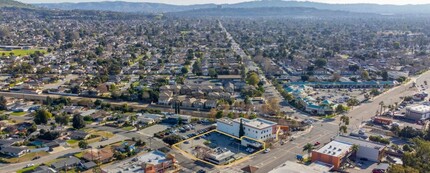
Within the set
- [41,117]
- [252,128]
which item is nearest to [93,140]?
[41,117]

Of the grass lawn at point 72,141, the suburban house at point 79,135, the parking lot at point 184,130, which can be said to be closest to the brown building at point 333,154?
the parking lot at point 184,130

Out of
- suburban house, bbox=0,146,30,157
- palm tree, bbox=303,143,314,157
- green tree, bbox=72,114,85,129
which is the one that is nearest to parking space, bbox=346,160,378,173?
palm tree, bbox=303,143,314,157

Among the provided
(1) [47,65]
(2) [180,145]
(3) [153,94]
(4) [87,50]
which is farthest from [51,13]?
(2) [180,145]

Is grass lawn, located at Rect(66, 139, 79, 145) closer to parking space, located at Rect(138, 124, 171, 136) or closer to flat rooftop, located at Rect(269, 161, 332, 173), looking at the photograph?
parking space, located at Rect(138, 124, 171, 136)

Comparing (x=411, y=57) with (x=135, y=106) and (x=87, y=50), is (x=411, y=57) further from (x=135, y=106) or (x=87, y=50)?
(x=87, y=50)

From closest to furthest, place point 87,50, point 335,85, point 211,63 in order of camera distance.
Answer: point 335,85
point 211,63
point 87,50

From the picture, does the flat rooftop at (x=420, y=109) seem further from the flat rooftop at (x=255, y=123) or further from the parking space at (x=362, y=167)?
the flat rooftop at (x=255, y=123)

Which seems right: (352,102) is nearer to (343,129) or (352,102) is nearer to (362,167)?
(343,129)
